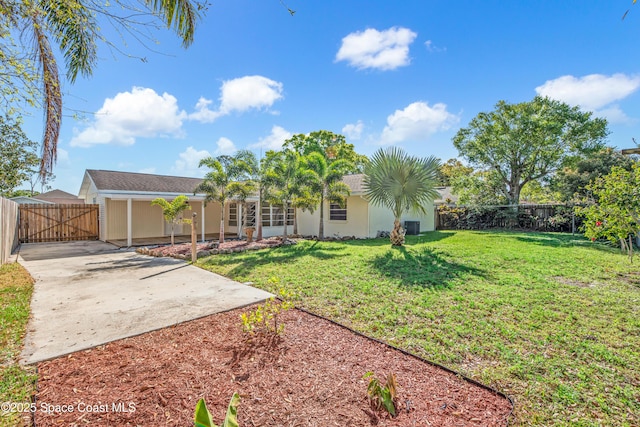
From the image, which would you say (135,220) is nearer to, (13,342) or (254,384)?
(13,342)

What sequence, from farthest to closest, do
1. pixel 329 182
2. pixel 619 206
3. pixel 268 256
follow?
1. pixel 329 182
2. pixel 268 256
3. pixel 619 206

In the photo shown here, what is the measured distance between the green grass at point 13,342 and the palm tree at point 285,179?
26.7 feet

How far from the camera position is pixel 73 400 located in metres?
2.55

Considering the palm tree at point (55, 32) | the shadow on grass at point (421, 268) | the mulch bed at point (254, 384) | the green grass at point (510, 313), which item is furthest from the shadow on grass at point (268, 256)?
the palm tree at point (55, 32)

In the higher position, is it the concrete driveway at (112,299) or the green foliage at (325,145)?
the green foliage at (325,145)

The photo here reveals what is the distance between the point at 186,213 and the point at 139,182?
11.0 feet

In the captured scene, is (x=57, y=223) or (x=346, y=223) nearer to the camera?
(x=57, y=223)

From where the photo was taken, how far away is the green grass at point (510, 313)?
107 inches

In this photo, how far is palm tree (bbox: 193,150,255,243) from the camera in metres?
12.2

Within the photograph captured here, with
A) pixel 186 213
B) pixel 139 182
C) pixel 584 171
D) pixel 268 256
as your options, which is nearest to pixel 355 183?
pixel 268 256

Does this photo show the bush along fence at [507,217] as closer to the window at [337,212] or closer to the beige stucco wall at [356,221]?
the beige stucco wall at [356,221]

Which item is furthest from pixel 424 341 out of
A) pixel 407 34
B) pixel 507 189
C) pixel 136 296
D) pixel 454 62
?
pixel 507 189

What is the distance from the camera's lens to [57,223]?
597 inches

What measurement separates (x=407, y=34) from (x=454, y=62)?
2.70m
